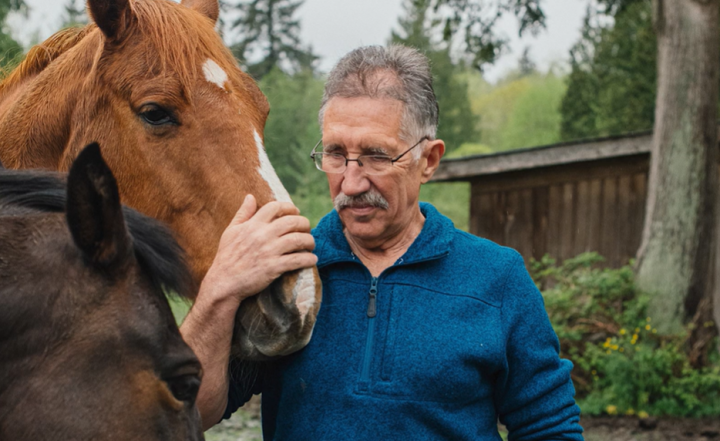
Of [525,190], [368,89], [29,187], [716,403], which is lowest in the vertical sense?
[716,403]

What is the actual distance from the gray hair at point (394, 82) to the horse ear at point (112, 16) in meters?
0.71

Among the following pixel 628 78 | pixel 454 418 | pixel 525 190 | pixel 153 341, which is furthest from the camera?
pixel 628 78

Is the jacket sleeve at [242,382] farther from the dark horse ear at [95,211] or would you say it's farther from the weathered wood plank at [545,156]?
the weathered wood plank at [545,156]

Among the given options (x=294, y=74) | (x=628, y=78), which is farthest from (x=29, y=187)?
(x=294, y=74)

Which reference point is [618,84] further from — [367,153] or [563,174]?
[367,153]

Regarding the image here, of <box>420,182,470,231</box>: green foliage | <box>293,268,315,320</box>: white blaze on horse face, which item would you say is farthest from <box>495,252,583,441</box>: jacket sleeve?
<box>420,182,470,231</box>: green foliage

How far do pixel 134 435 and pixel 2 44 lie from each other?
7.19 metres

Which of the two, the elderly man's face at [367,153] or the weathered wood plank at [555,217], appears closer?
the elderly man's face at [367,153]

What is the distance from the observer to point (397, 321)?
2.36 metres

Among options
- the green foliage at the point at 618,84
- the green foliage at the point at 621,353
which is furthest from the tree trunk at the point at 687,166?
the green foliage at the point at 618,84

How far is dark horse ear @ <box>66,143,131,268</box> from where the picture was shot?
1.38 meters

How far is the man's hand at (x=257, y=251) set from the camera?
2.03 metres

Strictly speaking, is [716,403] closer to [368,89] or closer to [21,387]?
[368,89]

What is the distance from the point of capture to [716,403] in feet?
28.2
